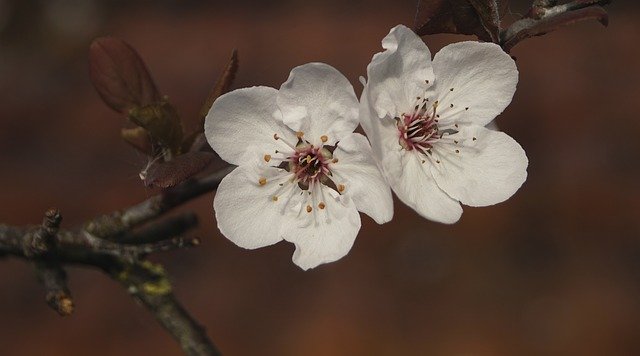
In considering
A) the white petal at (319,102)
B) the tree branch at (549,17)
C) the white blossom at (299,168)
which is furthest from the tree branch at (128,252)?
the tree branch at (549,17)

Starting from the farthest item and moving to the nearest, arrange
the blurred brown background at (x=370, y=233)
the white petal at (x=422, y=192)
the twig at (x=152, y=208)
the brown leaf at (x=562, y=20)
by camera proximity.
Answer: the blurred brown background at (x=370, y=233) < the twig at (x=152, y=208) < the white petal at (x=422, y=192) < the brown leaf at (x=562, y=20)

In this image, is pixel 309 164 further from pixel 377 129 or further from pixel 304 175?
pixel 377 129

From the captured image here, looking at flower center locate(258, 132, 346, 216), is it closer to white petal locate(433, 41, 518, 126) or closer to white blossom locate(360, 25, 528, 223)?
white blossom locate(360, 25, 528, 223)

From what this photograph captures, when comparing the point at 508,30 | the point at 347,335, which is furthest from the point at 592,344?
the point at 508,30

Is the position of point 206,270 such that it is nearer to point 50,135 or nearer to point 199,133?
point 50,135

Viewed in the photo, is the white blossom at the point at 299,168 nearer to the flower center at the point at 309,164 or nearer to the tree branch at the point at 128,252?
the flower center at the point at 309,164

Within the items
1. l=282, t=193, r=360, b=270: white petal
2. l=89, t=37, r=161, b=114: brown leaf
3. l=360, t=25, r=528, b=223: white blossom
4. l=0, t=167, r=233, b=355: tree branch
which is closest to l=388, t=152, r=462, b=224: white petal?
l=360, t=25, r=528, b=223: white blossom

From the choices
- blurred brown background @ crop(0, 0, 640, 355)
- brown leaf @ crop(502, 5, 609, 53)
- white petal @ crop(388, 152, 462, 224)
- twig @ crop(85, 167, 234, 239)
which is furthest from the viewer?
blurred brown background @ crop(0, 0, 640, 355)

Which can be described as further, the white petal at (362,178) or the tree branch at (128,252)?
the tree branch at (128,252)

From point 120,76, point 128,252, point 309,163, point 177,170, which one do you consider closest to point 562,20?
point 309,163
